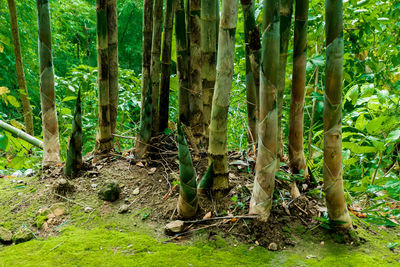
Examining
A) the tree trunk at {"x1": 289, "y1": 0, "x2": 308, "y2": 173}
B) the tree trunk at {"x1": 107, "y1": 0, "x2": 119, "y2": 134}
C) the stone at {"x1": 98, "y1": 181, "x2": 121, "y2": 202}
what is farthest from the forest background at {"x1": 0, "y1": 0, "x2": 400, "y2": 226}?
the stone at {"x1": 98, "y1": 181, "x2": 121, "y2": 202}

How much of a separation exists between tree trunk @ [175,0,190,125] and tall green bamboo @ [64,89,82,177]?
0.68 meters

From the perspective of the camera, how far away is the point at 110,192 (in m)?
1.76

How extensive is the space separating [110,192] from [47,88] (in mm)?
888

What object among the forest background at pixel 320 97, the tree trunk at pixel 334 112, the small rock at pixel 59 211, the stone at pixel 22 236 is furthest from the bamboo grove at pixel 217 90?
the stone at pixel 22 236

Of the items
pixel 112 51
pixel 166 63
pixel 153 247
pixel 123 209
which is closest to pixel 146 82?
pixel 166 63

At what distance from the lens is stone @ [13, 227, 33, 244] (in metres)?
1.54

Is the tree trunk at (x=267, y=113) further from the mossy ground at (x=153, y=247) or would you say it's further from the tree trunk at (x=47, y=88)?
the tree trunk at (x=47, y=88)

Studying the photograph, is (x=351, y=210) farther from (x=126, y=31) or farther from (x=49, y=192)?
(x=126, y=31)

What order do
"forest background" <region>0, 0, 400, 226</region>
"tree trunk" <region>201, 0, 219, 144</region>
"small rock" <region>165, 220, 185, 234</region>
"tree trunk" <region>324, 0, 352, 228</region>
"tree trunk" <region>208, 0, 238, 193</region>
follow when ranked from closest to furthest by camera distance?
"tree trunk" <region>324, 0, 352, 228</region> → "tree trunk" <region>208, 0, 238, 193</region> → "small rock" <region>165, 220, 185, 234</region> → "tree trunk" <region>201, 0, 219, 144</region> → "forest background" <region>0, 0, 400, 226</region>

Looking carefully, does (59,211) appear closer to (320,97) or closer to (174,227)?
(174,227)

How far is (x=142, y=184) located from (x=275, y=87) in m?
1.05

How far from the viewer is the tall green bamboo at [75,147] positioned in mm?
1921

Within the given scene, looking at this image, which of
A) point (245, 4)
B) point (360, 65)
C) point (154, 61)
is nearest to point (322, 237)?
point (245, 4)

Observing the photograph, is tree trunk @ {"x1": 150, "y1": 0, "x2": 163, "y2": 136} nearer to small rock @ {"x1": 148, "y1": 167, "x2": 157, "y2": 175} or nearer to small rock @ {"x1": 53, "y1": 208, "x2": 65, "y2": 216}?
small rock @ {"x1": 148, "y1": 167, "x2": 157, "y2": 175}
